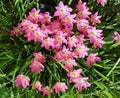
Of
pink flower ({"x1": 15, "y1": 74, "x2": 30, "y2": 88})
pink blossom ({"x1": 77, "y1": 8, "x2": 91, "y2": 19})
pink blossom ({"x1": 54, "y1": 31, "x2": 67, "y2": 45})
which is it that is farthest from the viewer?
pink blossom ({"x1": 77, "y1": 8, "x2": 91, "y2": 19})

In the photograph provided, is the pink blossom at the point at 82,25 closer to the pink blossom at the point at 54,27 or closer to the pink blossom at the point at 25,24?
the pink blossom at the point at 54,27

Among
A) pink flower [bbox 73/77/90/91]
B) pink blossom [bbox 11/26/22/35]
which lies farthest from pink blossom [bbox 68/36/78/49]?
pink blossom [bbox 11/26/22/35]

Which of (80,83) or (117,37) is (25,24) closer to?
(80,83)

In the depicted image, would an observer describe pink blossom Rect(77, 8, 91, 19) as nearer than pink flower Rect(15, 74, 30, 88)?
No

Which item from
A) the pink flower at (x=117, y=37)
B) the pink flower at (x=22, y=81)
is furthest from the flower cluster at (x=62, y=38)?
the pink flower at (x=117, y=37)

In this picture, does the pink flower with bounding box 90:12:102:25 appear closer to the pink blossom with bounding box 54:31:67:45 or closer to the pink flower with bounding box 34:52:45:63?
the pink blossom with bounding box 54:31:67:45

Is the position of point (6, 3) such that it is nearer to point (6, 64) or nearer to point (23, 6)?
point (23, 6)

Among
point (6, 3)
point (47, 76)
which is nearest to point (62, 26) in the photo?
point (47, 76)
